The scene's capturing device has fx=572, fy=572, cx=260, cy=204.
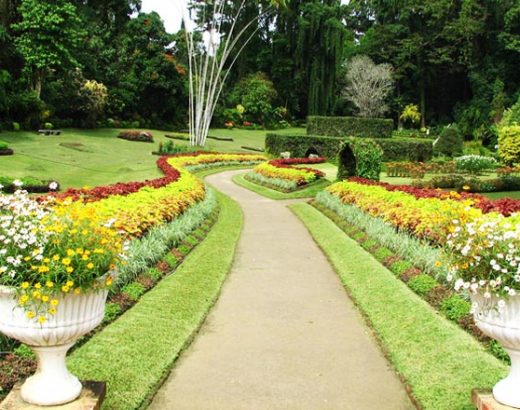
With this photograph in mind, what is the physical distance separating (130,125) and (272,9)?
2136cm

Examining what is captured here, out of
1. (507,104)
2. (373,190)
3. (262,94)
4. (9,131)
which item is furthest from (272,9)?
(373,190)

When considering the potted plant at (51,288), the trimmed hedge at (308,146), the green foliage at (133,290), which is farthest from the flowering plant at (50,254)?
the trimmed hedge at (308,146)

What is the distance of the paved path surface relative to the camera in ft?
14.6

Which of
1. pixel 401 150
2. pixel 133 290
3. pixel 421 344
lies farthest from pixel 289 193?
pixel 421 344

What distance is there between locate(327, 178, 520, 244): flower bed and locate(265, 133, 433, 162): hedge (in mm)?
18966

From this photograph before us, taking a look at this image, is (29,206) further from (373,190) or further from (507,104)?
(507,104)

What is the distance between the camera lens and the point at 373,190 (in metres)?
14.1

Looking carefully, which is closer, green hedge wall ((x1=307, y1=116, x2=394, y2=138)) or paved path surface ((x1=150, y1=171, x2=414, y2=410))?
paved path surface ((x1=150, y1=171, x2=414, y2=410))

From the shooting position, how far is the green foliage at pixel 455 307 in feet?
20.0

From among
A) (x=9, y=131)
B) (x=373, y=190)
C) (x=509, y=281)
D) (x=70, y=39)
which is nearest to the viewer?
(x=509, y=281)

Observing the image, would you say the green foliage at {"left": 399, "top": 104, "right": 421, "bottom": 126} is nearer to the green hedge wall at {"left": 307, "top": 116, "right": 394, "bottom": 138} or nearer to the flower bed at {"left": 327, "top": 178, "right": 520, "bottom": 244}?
the green hedge wall at {"left": 307, "top": 116, "right": 394, "bottom": 138}

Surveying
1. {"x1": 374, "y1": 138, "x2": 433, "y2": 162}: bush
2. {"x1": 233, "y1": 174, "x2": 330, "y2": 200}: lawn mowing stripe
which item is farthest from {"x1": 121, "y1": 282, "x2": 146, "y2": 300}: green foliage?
{"x1": 374, "y1": 138, "x2": 433, "y2": 162}: bush

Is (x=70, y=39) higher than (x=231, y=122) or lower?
higher

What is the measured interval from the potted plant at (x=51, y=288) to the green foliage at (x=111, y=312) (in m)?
2.22
